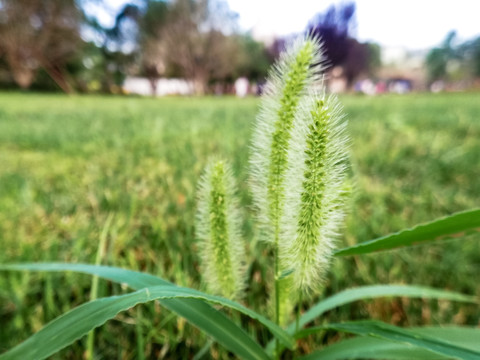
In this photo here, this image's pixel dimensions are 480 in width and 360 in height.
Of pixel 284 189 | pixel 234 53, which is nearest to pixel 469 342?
pixel 284 189

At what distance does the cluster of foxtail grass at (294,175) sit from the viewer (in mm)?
484

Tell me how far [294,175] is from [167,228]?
2.91 ft

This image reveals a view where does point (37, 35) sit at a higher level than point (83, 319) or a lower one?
higher

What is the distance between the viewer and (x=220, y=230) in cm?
62

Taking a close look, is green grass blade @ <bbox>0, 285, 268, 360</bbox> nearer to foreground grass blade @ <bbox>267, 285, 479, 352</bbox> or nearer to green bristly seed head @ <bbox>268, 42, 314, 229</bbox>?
green bristly seed head @ <bbox>268, 42, 314, 229</bbox>

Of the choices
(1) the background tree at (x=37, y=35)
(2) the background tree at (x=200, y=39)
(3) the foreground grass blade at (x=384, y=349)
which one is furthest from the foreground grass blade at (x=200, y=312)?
(2) the background tree at (x=200, y=39)

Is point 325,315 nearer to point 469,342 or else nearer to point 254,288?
point 254,288

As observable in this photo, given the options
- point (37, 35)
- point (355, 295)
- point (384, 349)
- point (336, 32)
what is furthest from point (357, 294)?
point (37, 35)

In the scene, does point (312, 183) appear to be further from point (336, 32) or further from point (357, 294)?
point (336, 32)

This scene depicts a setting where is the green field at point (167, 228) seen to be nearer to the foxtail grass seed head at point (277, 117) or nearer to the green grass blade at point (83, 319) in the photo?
the foxtail grass seed head at point (277, 117)

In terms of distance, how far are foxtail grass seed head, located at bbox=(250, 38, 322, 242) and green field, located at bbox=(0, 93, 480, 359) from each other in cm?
4

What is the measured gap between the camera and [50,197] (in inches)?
62.5

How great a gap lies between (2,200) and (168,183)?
0.70 m

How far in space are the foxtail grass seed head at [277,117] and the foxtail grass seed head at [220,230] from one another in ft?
0.21
